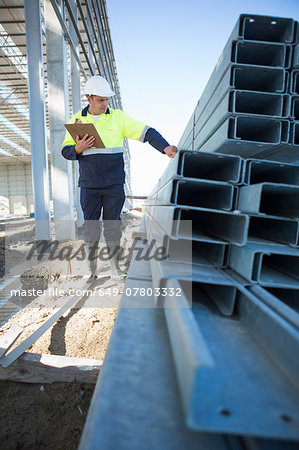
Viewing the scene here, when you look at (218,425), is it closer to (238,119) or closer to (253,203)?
(253,203)

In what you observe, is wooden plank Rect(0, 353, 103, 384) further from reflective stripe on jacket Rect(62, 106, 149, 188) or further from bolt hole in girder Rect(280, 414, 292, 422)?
reflective stripe on jacket Rect(62, 106, 149, 188)

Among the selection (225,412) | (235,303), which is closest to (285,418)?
(225,412)

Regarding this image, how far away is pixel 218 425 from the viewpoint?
539 millimetres

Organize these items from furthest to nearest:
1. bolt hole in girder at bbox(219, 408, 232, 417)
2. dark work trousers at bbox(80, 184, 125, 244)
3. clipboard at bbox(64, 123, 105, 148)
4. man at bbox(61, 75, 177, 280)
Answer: dark work trousers at bbox(80, 184, 125, 244)
man at bbox(61, 75, 177, 280)
clipboard at bbox(64, 123, 105, 148)
bolt hole in girder at bbox(219, 408, 232, 417)

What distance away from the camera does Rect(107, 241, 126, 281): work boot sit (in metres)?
3.40

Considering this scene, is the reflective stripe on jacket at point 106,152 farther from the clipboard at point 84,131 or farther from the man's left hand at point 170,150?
the man's left hand at point 170,150

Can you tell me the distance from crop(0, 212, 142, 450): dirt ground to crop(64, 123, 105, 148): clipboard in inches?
74.5

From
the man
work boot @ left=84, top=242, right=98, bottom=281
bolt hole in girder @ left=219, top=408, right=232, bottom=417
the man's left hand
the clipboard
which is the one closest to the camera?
bolt hole in girder @ left=219, top=408, right=232, bottom=417

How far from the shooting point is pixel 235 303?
1093 mm

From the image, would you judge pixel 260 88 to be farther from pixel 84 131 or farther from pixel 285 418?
pixel 285 418

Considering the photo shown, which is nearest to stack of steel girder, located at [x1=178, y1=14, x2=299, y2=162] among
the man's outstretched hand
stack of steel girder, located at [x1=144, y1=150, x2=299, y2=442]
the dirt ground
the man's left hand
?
stack of steel girder, located at [x1=144, y1=150, x2=299, y2=442]

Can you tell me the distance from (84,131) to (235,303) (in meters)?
2.30

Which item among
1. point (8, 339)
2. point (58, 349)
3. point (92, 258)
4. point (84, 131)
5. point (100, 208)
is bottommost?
point (58, 349)

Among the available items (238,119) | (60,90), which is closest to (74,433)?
(238,119)
